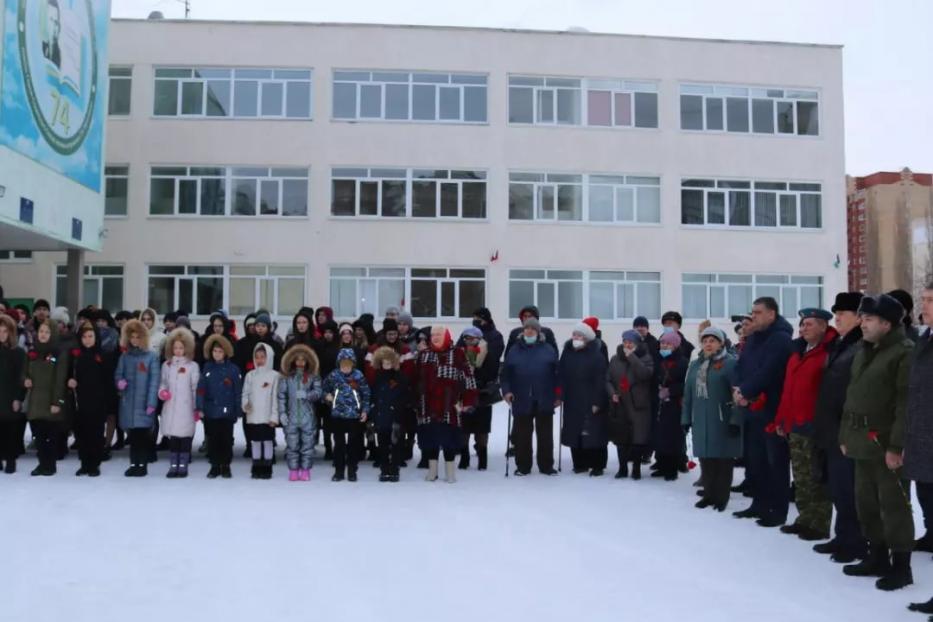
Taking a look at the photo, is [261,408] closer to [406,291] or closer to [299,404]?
[299,404]

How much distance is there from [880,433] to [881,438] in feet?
0.10

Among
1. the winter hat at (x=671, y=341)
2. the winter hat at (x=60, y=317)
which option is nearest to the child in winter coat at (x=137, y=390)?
the winter hat at (x=60, y=317)

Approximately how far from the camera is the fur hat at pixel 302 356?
9.21m

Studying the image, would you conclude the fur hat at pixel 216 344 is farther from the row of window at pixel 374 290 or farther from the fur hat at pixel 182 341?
the row of window at pixel 374 290

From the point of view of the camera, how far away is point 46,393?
9.00 m

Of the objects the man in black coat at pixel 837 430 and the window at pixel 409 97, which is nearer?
the man in black coat at pixel 837 430

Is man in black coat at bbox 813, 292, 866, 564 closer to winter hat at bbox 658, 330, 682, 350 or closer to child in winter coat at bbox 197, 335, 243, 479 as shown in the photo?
winter hat at bbox 658, 330, 682, 350

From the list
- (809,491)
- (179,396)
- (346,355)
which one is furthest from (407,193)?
(809,491)

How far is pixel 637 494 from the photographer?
8.37 meters

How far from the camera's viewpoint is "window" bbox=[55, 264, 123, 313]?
23172 millimetres

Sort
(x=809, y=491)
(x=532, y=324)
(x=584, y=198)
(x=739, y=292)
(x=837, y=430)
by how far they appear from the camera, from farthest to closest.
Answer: (x=739, y=292) < (x=584, y=198) < (x=532, y=324) < (x=809, y=491) < (x=837, y=430)

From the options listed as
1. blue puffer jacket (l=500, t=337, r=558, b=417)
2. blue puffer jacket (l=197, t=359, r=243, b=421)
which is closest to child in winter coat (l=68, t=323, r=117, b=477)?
blue puffer jacket (l=197, t=359, r=243, b=421)

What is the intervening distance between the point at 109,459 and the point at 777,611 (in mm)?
7768

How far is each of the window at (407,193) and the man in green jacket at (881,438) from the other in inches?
730
